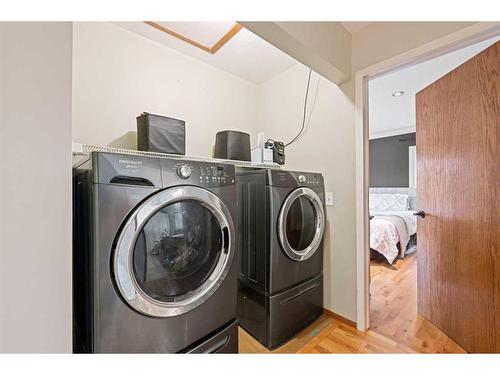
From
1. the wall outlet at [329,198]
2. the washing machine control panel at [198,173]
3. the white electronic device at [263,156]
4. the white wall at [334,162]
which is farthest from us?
the white electronic device at [263,156]

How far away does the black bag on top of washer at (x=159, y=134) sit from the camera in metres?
1.46

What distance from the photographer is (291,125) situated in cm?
211

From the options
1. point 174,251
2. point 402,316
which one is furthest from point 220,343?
point 402,316

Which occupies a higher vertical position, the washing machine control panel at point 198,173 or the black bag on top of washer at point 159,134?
the black bag on top of washer at point 159,134

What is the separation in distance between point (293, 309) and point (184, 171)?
1.22 metres

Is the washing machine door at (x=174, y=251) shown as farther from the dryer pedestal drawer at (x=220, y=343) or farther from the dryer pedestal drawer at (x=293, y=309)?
the dryer pedestal drawer at (x=293, y=309)

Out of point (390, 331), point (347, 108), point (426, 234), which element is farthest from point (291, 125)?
point (390, 331)

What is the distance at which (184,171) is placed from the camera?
0.95 meters

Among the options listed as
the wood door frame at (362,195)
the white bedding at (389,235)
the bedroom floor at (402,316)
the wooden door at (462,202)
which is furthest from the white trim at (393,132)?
the wood door frame at (362,195)

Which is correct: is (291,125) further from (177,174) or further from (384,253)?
(384,253)

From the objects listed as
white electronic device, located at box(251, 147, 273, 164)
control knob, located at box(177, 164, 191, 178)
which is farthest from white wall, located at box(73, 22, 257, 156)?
control knob, located at box(177, 164, 191, 178)

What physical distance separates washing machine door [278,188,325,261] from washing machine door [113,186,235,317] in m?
0.48

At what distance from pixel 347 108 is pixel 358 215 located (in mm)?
809

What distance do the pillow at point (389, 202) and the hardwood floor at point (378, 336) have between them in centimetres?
276
